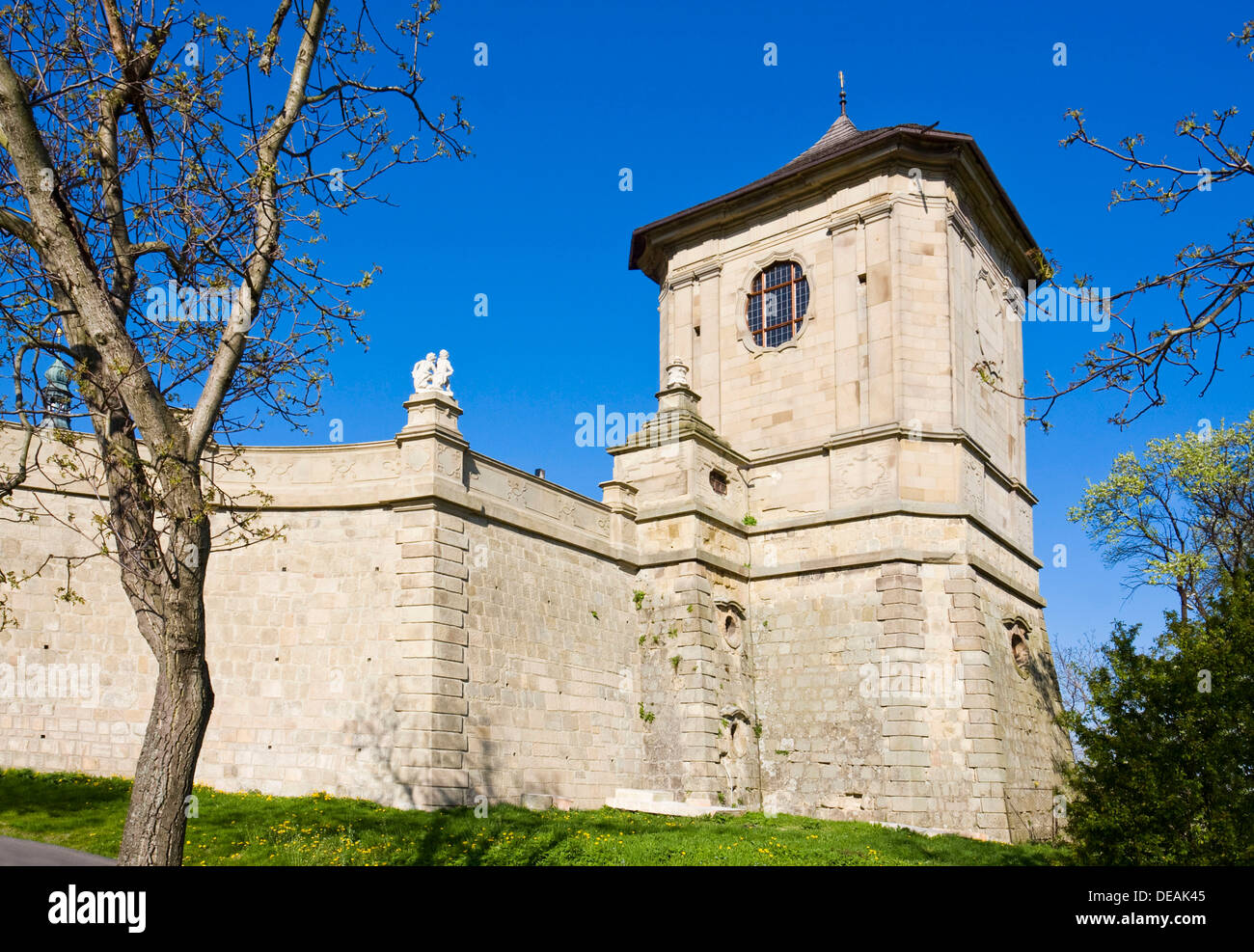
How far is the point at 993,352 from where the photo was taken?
28344 mm

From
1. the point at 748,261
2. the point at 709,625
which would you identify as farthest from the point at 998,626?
the point at 748,261

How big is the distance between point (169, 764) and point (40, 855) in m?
5.47

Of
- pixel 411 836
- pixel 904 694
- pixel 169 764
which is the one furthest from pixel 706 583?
pixel 169 764

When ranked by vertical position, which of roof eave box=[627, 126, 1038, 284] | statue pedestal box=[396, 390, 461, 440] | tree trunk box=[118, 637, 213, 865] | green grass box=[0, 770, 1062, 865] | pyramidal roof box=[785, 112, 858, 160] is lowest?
green grass box=[0, 770, 1062, 865]

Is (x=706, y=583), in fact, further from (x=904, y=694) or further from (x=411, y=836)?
(x=411, y=836)

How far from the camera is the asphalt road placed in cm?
1125

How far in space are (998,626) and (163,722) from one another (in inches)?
820

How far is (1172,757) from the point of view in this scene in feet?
44.9

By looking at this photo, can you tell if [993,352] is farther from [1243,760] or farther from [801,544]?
[1243,760]

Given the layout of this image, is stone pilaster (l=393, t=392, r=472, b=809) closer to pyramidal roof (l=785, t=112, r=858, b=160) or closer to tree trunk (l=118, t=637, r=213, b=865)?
tree trunk (l=118, t=637, r=213, b=865)

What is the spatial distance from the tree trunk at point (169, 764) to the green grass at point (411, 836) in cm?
490

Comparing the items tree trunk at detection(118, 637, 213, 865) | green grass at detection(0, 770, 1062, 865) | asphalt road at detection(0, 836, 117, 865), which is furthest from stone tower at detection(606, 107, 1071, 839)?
tree trunk at detection(118, 637, 213, 865)

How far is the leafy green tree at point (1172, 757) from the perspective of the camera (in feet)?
43.0

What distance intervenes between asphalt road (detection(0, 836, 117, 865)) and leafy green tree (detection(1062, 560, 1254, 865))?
12.4 meters
